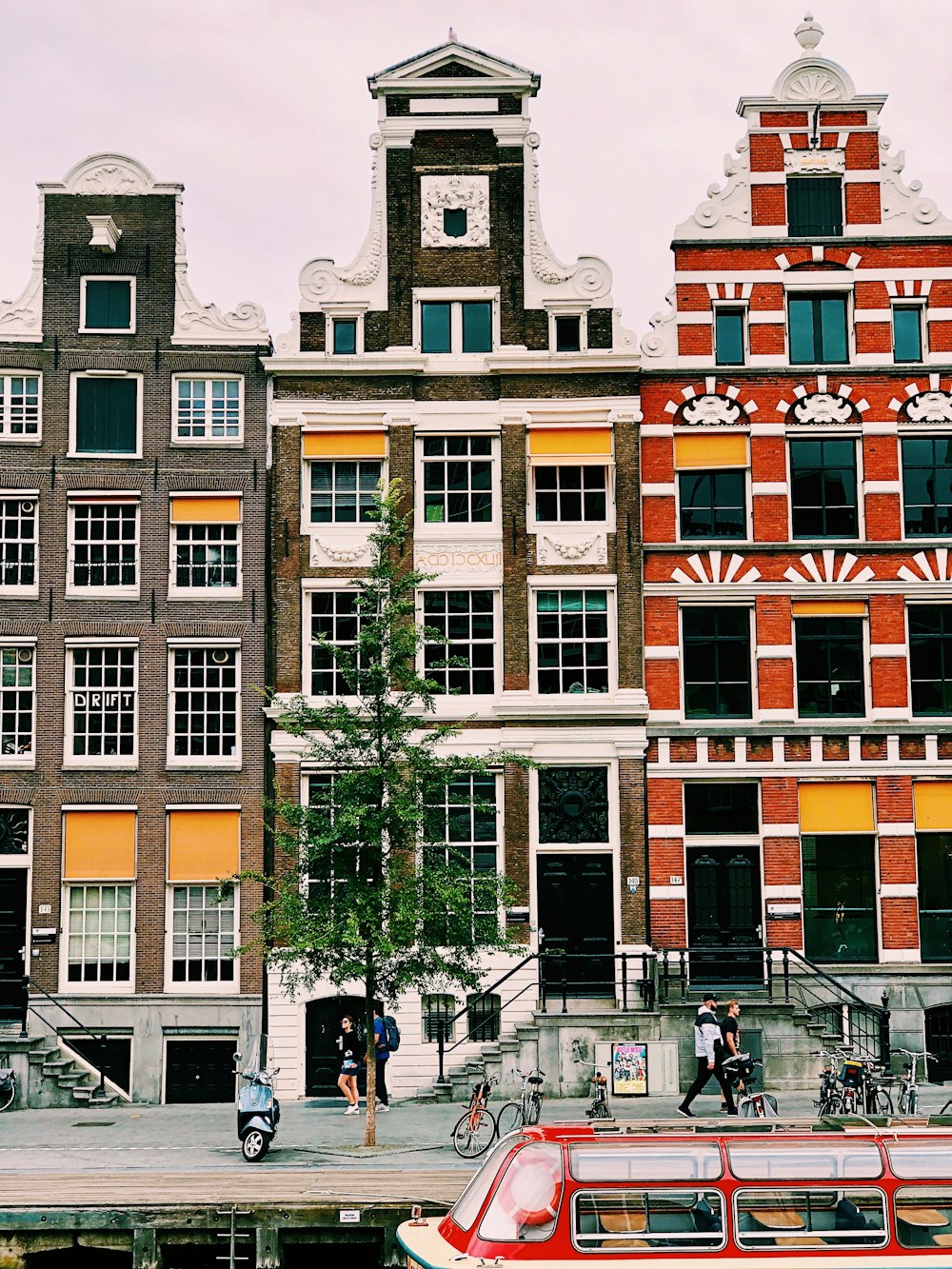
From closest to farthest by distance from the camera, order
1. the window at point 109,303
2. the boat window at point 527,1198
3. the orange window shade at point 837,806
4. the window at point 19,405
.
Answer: the boat window at point 527,1198, the orange window shade at point 837,806, the window at point 19,405, the window at point 109,303

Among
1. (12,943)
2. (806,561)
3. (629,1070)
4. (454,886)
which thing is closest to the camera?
(454,886)

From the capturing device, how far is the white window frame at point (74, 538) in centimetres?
3291

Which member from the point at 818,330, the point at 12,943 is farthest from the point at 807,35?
the point at 12,943

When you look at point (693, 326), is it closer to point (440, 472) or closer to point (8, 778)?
point (440, 472)

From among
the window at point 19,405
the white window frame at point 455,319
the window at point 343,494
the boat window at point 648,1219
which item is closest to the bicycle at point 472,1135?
the boat window at point 648,1219

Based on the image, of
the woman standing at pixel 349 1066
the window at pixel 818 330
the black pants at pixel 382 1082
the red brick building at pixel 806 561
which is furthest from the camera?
the window at pixel 818 330

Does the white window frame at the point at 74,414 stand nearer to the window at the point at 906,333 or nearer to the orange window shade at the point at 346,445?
the orange window shade at the point at 346,445

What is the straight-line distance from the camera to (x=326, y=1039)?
103ft

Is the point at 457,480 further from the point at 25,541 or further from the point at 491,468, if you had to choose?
the point at 25,541

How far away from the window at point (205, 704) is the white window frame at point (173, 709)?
0.02 meters

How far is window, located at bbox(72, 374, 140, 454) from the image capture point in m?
33.5

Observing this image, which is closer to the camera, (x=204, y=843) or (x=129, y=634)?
(x=204, y=843)

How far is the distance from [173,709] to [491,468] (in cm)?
782

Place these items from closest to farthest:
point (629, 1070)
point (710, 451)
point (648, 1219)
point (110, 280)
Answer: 1. point (648, 1219)
2. point (629, 1070)
3. point (710, 451)
4. point (110, 280)
